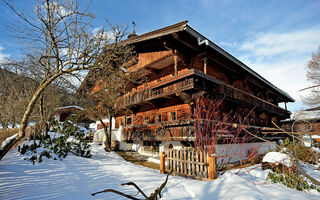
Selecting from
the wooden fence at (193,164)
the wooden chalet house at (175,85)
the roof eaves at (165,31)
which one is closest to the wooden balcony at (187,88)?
the wooden chalet house at (175,85)

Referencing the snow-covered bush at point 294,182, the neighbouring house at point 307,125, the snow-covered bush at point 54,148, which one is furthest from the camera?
the snow-covered bush at point 54,148

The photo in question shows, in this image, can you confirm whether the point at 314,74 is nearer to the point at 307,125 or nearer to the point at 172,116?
the point at 307,125

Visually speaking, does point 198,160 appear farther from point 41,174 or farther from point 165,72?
point 165,72

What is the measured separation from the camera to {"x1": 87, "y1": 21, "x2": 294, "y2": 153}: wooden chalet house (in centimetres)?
1218

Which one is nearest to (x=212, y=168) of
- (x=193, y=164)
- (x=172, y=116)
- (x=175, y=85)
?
(x=193, y=164)

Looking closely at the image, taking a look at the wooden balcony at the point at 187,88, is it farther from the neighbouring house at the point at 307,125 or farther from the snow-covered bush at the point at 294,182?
the snow-covered bush at the point at 294,182

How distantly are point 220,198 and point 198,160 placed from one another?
277 centimetres

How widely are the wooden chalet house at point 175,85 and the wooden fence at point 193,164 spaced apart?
9.54ft

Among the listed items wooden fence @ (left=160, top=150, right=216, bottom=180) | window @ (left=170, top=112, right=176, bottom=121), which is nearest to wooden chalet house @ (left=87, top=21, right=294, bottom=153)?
window @ (left=170, top=112, right=176, bottom=121)

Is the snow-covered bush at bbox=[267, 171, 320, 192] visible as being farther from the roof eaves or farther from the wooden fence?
the roof eaves

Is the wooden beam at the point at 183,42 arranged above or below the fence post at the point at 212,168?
above

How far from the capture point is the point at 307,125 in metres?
22.7

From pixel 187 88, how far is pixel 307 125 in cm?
1998

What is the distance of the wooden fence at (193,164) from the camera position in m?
6.56
